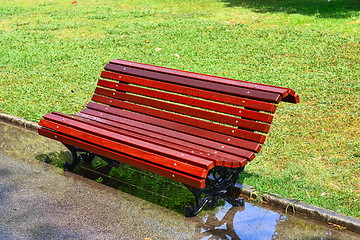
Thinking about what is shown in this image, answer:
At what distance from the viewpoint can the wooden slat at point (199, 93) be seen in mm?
5359

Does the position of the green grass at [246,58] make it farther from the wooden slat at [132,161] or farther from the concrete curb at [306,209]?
the wooden slat at [132,161]

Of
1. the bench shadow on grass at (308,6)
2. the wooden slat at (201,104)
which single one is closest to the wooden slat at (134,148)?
the wooden slat at (201,104)

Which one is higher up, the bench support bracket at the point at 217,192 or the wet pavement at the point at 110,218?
the bench support bracket at the point at 217,192

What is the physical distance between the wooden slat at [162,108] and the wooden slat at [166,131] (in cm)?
10

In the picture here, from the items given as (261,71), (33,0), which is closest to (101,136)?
(261,71)

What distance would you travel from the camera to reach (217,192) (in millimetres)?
5395

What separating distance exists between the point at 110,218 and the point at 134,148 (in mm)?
680

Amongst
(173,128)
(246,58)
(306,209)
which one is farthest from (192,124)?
(246,58)

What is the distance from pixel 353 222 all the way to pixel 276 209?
759mm

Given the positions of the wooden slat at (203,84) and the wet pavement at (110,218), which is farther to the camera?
the wooden slat at (203,84)

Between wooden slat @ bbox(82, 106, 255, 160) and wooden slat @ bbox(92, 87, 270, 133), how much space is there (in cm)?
10

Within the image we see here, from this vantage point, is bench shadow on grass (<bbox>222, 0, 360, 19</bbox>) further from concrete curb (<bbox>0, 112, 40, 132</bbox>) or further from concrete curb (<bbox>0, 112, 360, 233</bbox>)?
concrete curb (<bbox>0, 112, 360, 233</bbox>)

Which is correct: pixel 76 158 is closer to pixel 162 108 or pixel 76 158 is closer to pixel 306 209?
pixel 162 108

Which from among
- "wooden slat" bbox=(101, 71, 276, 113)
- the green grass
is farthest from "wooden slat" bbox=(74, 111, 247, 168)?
the green grass
